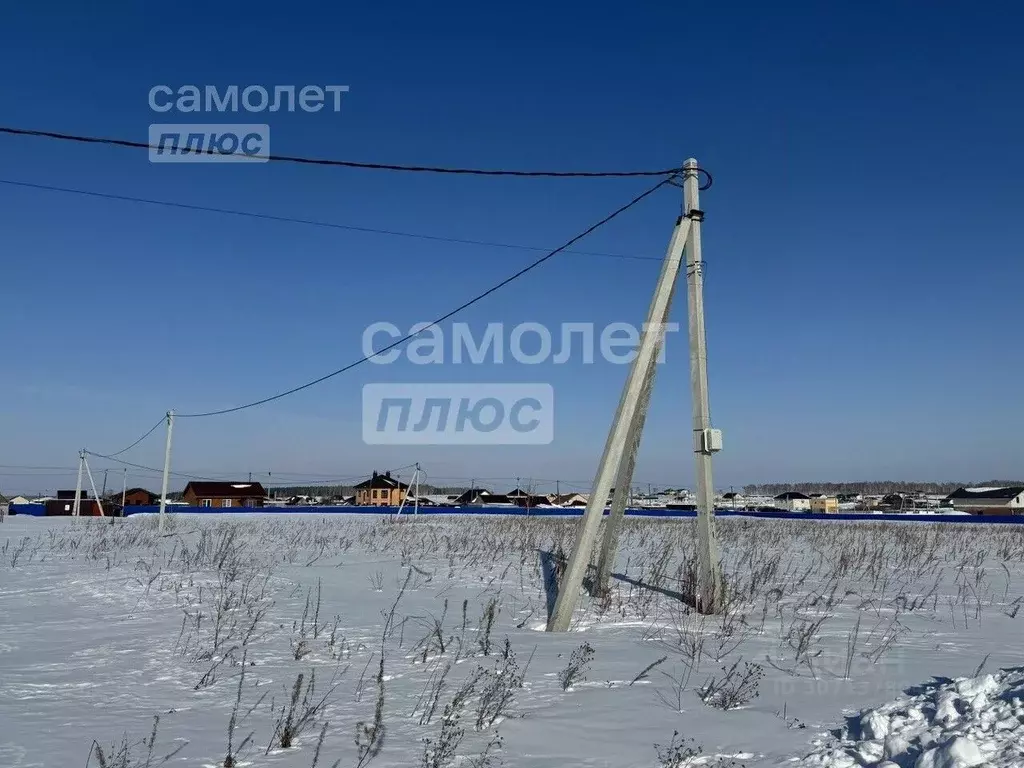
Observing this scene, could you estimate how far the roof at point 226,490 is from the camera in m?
70.9

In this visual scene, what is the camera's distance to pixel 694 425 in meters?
6.88

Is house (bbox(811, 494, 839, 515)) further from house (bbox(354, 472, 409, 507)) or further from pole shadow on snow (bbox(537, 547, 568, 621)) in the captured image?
pole shadow on snow (bbox(537, 547, 568, 621))

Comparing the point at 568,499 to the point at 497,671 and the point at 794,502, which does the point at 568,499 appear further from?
the point at 497,671

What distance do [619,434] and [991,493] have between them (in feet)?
247

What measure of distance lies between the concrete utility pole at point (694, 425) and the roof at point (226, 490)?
7075cm

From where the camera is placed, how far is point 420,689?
4129 millimetres

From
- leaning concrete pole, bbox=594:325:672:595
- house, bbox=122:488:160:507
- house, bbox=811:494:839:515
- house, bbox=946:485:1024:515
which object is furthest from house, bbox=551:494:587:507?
leaning concrete pole, bbox=594:325:672:595

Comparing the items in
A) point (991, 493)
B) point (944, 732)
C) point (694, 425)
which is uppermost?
point (694, 425)

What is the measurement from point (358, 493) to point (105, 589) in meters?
77.2

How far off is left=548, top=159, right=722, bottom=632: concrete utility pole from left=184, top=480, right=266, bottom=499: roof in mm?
70750

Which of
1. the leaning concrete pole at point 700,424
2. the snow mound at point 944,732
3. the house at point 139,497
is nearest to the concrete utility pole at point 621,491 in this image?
the leaning concrete pole at point 700,424

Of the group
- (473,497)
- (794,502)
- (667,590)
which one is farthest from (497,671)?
(473,497)

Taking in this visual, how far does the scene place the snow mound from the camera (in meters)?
2.41

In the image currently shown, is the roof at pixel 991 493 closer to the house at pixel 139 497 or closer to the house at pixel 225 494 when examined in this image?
the house at pixel 225 494
